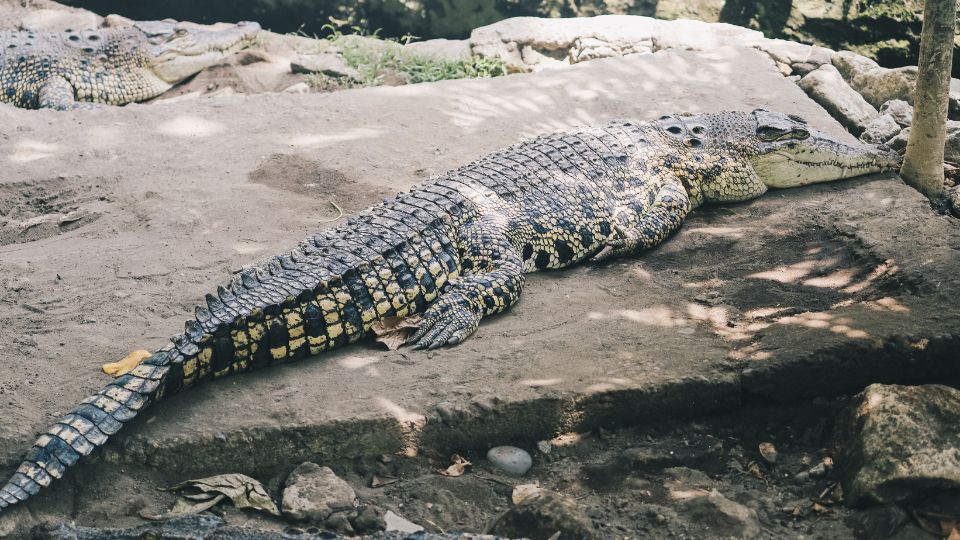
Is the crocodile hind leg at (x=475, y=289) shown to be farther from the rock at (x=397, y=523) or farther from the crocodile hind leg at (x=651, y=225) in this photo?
the rock at (x=397, y=523)

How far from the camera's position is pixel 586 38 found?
1004cm

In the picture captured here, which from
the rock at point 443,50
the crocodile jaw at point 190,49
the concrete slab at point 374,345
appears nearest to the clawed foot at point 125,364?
the concrete slab at point 374,345

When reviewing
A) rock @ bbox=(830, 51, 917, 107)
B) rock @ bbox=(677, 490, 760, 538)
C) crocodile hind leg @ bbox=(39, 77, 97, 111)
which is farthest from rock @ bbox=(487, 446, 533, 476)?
crocodile hind leg @ bbox=(39, 77, 97, 111)

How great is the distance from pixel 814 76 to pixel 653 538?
19.9 ft

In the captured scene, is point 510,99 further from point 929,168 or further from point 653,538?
point 653,538

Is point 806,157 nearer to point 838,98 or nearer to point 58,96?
point 838,98

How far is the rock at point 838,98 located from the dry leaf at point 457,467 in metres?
5.31

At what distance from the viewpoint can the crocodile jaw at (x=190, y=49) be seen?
415 inches

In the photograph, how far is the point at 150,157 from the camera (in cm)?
690

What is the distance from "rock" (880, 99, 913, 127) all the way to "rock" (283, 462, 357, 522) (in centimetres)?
604

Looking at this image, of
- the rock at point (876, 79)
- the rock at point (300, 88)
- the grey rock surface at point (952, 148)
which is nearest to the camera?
the grey rock surface at point (952, 148)

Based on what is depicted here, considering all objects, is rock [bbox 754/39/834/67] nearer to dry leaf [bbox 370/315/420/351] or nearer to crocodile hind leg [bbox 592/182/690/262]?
crocodile hind leg [bbox 592/182/690/262]

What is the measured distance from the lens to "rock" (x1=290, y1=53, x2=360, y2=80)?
9688mm

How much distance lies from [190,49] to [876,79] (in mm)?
7548
